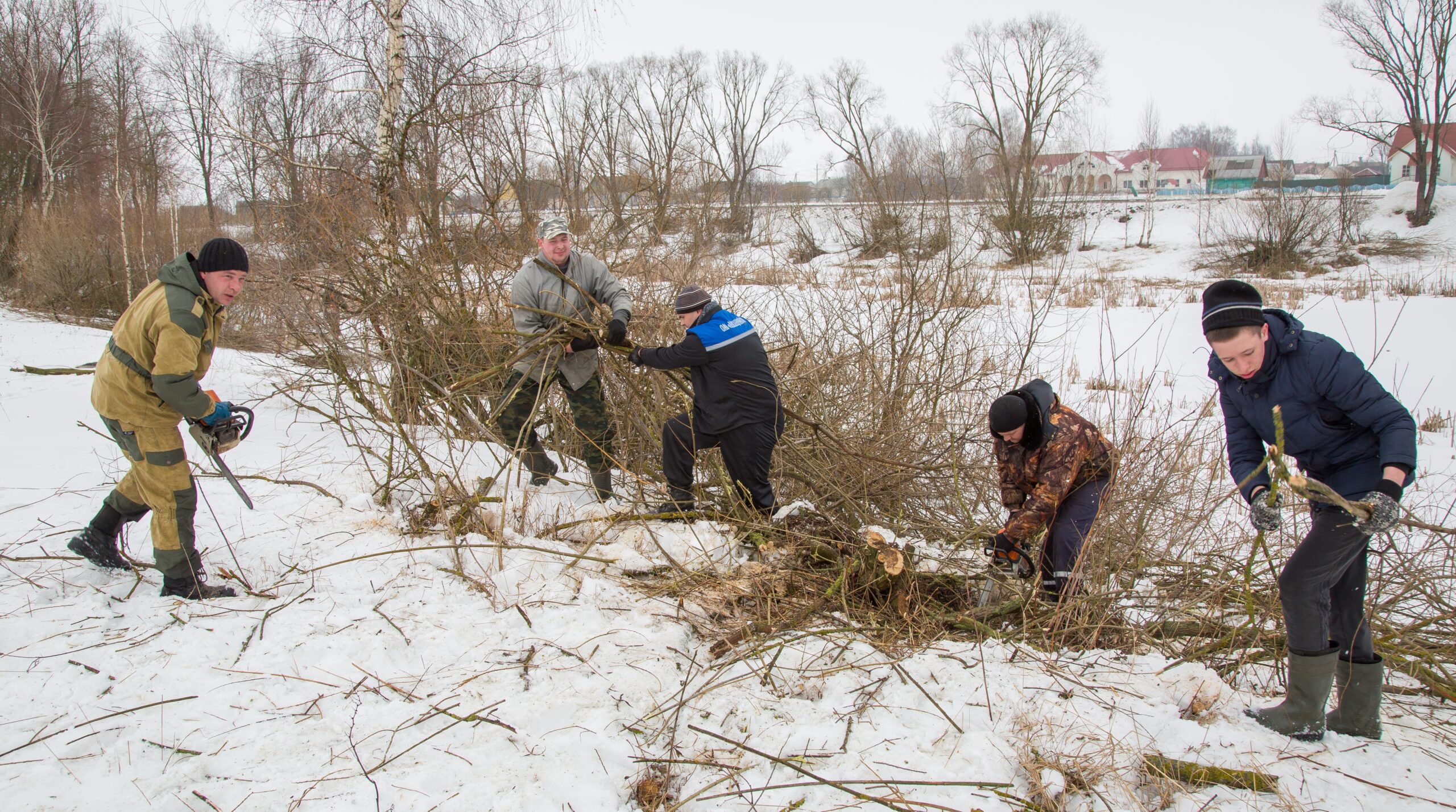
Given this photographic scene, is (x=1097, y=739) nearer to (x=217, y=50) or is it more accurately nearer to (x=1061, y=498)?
(x=1061, y=498)

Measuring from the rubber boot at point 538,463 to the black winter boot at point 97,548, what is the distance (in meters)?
1.98

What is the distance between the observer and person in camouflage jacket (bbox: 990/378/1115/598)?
3.34m

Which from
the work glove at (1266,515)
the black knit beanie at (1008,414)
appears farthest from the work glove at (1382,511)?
the black knit beanie at (1008,414)

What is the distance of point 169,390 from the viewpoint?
2.80 meters

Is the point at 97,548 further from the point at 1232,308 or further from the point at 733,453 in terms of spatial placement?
the point at 1232,308

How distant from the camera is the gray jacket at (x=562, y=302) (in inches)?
173

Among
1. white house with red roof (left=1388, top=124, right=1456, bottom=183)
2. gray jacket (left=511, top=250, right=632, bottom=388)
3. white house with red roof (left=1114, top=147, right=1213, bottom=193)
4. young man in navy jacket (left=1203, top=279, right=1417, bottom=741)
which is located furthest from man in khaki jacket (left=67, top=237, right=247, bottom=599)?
white house with red roof (left=1114, top=147, right=1213, bottom=193)

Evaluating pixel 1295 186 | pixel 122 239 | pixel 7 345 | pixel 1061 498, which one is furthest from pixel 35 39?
pixel 1295 186

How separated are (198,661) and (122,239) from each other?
16.0 m

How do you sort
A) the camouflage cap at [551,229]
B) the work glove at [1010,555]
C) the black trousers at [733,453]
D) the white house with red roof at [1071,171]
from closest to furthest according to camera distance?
the work glove at [1010,555] → the black trousers at [733,453] → the camouflage cap at [551,229] → the white house with red roof at [1071,171]

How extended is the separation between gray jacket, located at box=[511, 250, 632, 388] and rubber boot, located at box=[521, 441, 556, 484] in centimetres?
48

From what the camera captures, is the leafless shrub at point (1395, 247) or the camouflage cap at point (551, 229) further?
the leafless shrub at point (1395, 247)

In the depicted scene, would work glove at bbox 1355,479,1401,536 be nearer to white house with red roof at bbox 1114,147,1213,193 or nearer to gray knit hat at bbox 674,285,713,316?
gray knit hat at bbox 674,285,713,316

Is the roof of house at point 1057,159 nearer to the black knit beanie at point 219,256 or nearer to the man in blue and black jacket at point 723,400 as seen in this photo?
the man in blue and black jacket at point 723,400
